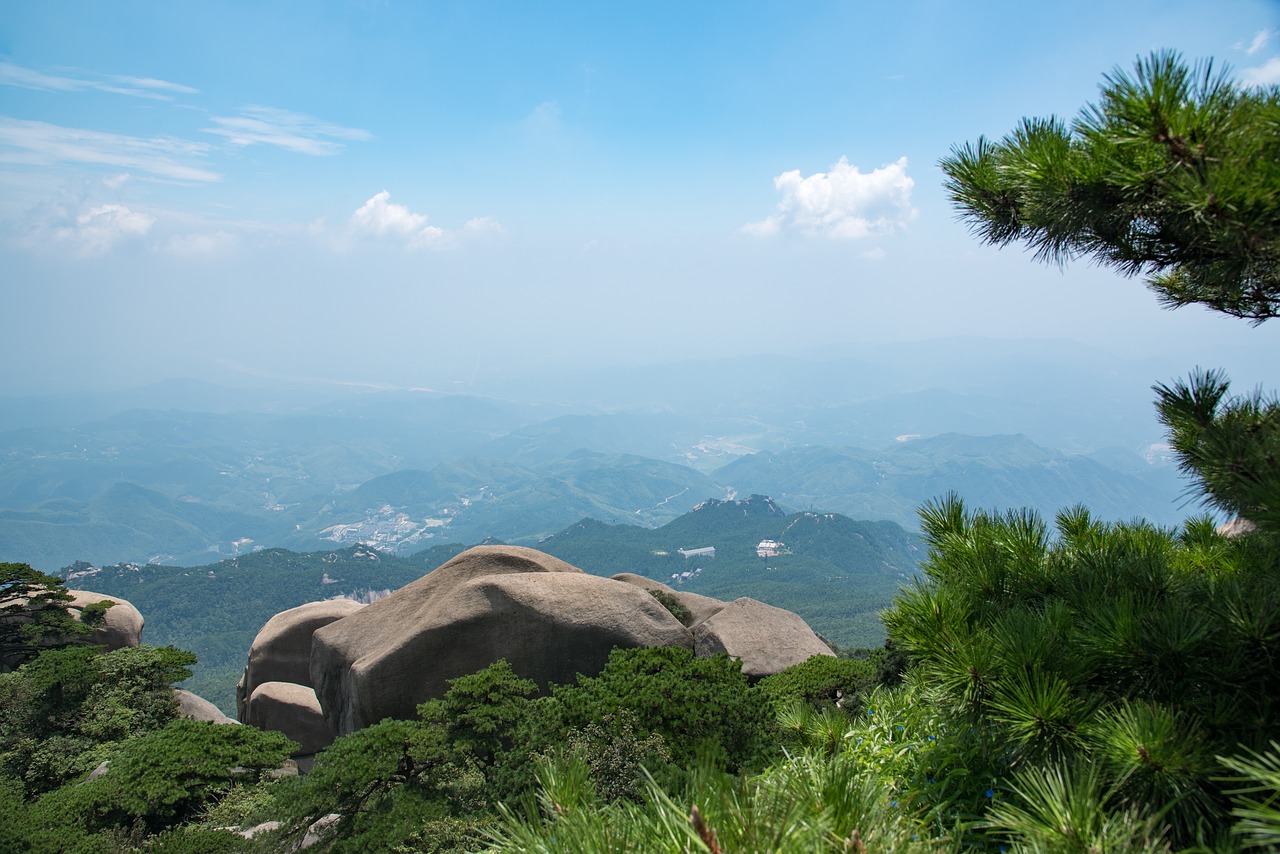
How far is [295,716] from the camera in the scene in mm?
21203

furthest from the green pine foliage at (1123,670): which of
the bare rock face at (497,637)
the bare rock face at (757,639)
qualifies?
the bare rock face at (757,639)

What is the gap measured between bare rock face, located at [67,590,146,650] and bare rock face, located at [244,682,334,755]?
5.96 meters

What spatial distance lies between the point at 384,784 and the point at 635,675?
488cm

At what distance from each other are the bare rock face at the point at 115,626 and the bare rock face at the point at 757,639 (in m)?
20.4

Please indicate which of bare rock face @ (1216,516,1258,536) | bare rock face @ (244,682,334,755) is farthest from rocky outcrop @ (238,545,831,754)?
bare rock face @ (1216,516,1258,536)

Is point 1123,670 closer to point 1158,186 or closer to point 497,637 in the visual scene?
point 1158,186

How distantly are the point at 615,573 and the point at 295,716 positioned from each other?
55734 millimetres

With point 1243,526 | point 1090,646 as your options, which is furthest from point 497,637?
point 1243,526

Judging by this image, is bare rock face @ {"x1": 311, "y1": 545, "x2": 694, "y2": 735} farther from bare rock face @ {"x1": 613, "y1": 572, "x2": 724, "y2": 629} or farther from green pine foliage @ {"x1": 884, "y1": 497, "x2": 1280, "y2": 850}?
green pine foliage @ {"x1": 884, "y1": 497, "x2": 1280, "y2": 850}

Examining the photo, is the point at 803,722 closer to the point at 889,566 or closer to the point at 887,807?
the point at 887,807

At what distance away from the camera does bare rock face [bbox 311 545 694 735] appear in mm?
15320

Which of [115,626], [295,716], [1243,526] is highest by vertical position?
[1243,526]

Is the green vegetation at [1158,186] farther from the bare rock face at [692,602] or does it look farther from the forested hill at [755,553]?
the forested hill at [755,553]

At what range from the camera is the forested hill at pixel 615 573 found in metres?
89.2
